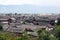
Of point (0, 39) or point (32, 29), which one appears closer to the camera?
point (0, 39)

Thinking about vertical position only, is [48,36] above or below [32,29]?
above

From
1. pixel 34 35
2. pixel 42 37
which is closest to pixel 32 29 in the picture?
pixel 34 35

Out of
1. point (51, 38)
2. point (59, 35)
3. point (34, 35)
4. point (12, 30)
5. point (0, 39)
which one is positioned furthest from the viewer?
point (12, 30)

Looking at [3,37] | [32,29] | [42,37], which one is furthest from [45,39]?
[32,29]

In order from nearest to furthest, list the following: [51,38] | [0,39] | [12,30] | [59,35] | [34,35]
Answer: [0,39] → [51,38] → [59,35] → [34,35] → [12,30]

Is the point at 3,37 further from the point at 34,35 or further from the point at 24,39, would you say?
the point at 34,35

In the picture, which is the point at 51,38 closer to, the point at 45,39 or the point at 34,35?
the point at 45,39

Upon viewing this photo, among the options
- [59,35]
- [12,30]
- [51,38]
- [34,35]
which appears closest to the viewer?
[51,38]

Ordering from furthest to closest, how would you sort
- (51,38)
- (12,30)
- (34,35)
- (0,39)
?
(12,30), (34,35), (51,38), (0,39)

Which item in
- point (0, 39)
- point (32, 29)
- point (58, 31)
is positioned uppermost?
point (0, 39)
